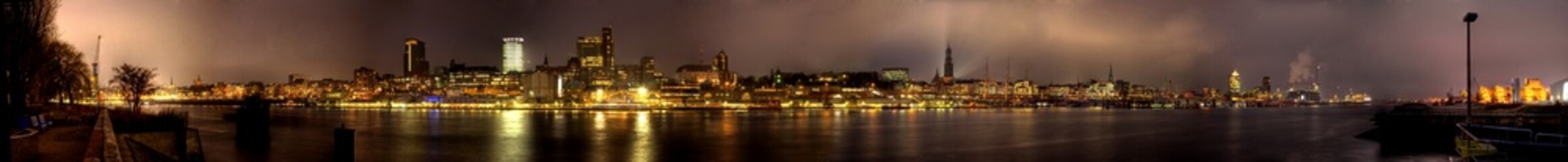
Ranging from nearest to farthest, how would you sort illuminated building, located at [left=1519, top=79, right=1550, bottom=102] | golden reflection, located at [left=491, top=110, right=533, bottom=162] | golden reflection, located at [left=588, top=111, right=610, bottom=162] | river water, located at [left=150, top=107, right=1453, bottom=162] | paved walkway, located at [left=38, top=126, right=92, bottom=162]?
paved walkway, located at [left=38, top=126, right=92, bottom=162], river water, located at [left=150, top=107, right=1453, bottom=162], golden reflection, located at [left=588, top=111, right=610, bottom=162], golden reflection, located at [left=491, top=110, right=533, bottom=162], illuminated building, located at [left=1519, top=79, right=1550, bottom=102]

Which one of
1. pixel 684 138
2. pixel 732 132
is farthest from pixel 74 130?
pixel 732 132

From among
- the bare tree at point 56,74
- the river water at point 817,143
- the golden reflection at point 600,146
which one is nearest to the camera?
the bare tree at point 56,74

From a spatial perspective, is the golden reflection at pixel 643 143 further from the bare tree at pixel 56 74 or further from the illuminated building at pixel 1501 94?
the illuminated building at pixel 1501 94

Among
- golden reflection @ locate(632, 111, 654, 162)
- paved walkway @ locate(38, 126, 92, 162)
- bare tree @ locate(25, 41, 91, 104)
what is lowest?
golden reflection @ locate(632, 111, 654, 162)

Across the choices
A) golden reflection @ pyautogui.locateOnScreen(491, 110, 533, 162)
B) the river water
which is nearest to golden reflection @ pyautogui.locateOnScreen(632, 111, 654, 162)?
the river water

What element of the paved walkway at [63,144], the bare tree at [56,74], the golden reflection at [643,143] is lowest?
the golden reflection at [643,143]

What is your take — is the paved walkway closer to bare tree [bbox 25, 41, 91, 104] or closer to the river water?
bare tree [bbox 25, 41, 91, 104]

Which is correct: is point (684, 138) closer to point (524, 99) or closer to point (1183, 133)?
point (1183, 133)

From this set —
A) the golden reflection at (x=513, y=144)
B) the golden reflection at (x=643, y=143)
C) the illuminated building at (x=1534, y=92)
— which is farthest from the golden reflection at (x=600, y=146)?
the illuminated building at (x=1534, y=92)

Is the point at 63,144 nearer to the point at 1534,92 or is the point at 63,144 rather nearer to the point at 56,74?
the point at 56,74

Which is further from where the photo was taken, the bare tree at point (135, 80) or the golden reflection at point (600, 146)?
the bare tree at point (135, 80)

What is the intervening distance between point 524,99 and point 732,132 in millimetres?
133911

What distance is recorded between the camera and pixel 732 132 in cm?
5741

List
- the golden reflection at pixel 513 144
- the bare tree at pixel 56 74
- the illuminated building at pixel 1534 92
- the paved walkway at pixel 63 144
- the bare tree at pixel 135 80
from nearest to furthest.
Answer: the paved walkway at pixel 63 144
the bare tree at pixel 56 74
the golden reflection at pixel 513 144
the bare tree at pixel 135 80
the illuminated building at pixel 1534 92
